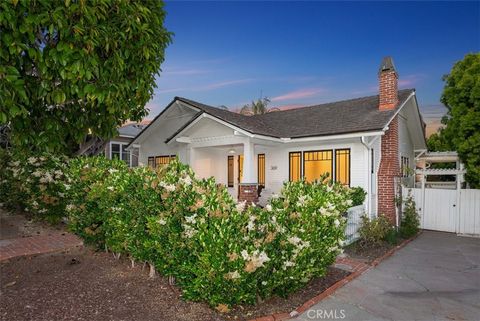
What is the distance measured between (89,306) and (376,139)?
10310 millimetres

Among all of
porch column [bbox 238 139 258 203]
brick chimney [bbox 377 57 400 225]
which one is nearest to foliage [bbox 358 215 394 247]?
brick chimney [bbox 377 57 400 225]

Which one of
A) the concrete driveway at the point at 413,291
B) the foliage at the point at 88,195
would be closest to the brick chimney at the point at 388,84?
the concrete driveway at the point at 413,291

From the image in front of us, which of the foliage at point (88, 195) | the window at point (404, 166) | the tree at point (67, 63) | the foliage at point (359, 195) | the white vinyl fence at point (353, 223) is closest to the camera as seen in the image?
the tree at point (67, 63)

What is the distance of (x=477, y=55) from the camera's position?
10.1 m

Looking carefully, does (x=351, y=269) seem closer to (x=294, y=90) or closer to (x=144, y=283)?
(x=144, y=283)

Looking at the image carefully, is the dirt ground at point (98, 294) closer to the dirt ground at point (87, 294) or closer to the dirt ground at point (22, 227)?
the dirt ground at point (87, 294)

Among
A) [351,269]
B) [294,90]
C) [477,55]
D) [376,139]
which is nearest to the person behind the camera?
[351,269]

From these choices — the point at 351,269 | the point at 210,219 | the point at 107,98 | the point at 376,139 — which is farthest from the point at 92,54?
the point at 376,139

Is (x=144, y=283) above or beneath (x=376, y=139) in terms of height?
beneath

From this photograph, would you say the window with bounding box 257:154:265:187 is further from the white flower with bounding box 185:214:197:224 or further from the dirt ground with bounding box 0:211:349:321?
the white flower with bounding box 185:214:197:224

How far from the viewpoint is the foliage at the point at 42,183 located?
901cm

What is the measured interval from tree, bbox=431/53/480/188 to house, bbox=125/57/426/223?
5.96 ft

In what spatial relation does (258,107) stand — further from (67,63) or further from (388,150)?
(67,63)

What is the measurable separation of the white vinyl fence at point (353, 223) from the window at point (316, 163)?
2.43m
